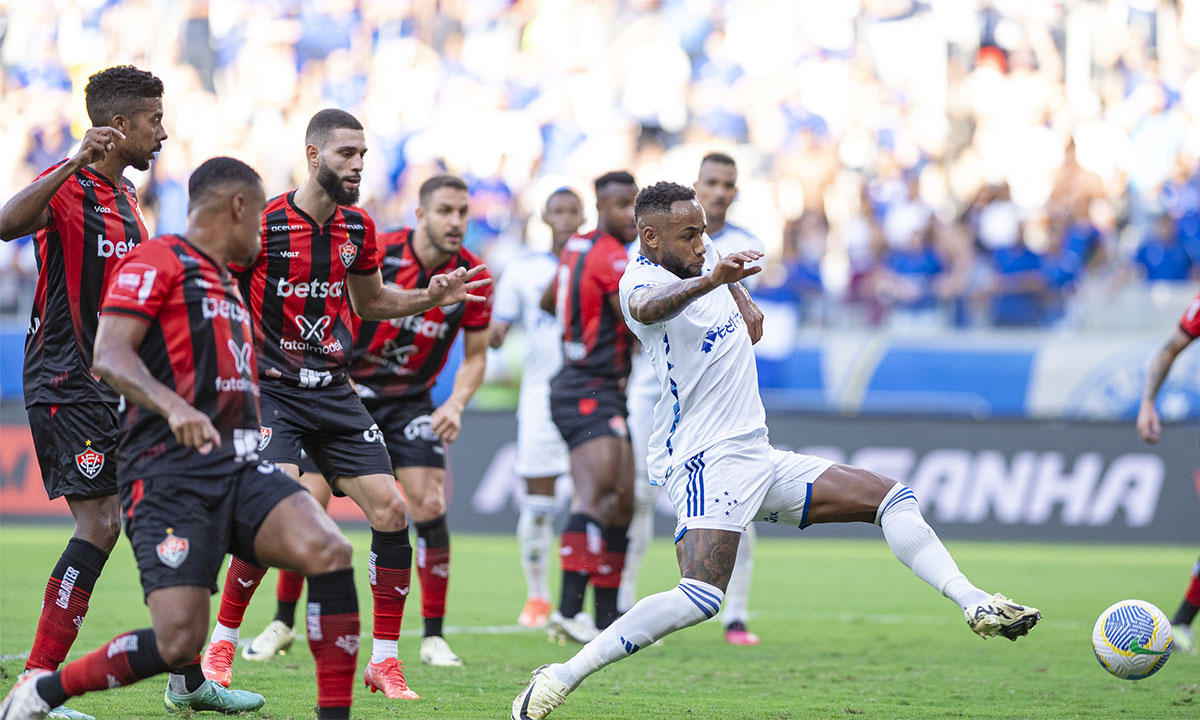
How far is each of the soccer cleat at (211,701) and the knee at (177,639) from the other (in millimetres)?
1399

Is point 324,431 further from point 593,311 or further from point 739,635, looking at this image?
point 739,635

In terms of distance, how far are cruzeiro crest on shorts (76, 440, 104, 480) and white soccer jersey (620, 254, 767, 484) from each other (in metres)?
2.61

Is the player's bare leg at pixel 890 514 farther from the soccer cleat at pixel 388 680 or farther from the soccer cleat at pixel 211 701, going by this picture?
the soccer cleat at pixel 211 701

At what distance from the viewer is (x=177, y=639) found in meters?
5.31

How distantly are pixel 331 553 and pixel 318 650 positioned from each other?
0.39 meters

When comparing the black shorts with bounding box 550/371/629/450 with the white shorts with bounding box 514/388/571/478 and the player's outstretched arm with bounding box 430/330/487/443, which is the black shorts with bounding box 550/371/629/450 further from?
the white shorts with bounding box 514/388/571/478

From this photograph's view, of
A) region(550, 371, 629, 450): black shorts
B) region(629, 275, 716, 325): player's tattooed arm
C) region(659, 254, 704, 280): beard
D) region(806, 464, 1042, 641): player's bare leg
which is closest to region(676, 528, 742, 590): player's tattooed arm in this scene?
region(806, 464, 1042, 641): player's bare leg

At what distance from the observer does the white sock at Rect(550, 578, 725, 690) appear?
6402 mm

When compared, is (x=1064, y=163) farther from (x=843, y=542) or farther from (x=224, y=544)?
(x=224, y=544)

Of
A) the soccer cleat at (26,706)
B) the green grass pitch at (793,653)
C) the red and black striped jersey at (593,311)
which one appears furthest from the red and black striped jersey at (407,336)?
the soccer cleat at (26,706)

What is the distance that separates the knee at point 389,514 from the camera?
24.6ft

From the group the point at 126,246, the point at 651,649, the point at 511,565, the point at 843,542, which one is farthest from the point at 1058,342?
the point at 126,246

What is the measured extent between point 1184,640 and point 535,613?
15.3ft

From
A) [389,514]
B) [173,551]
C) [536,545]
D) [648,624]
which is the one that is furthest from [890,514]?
[536,545]
